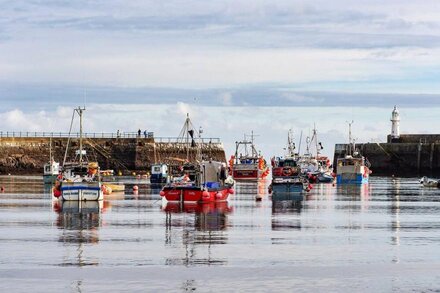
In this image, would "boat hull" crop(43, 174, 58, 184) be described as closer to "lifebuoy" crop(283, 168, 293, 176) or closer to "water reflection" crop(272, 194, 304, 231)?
"lifebuoy" crop(283, 168, 293, 176)

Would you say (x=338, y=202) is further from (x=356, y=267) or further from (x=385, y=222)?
(x=356, y=267)

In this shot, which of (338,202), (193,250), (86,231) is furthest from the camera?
(338,202)

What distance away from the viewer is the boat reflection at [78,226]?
125 feet

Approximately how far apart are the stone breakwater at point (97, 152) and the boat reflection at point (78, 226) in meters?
77.8

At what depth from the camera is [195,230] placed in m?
50.2

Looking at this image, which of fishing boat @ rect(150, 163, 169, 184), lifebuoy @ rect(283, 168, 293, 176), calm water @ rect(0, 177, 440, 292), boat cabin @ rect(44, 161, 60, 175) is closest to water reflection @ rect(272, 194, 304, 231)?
calm water @ rect(0, 177, 440, 292)

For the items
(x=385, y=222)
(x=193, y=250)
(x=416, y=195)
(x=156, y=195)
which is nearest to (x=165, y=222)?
(x=385, y=222)

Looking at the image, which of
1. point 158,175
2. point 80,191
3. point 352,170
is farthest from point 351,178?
point 80,191

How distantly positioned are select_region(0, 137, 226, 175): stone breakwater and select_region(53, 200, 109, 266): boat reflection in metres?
77.8

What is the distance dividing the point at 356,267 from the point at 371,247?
7213 millimetres

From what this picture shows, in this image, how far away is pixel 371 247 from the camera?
141 feet

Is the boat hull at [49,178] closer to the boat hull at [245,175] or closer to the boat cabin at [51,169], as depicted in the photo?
the boat cabin at [51,169]

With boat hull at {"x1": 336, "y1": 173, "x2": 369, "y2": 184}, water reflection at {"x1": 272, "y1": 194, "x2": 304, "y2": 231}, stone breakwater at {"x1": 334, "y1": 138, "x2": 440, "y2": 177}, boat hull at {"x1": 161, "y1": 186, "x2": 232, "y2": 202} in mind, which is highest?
stone breakwater at {"x1": 334, "y1": 138, "x2": 440, "y2": 177}

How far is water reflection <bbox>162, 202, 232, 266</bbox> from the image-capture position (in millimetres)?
38031
